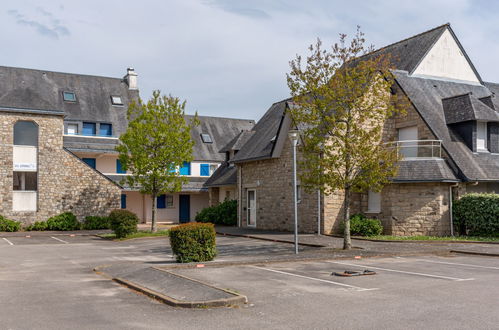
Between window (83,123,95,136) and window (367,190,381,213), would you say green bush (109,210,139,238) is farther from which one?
window (83,123,95,136)

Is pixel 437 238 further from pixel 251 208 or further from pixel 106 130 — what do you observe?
pixel 106 130

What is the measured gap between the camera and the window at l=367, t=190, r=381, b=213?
23609 mm

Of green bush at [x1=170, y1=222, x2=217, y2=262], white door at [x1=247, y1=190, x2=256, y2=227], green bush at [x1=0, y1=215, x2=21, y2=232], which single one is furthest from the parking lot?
green bush at [x1=0, y1=215, x2=21, y2=232]

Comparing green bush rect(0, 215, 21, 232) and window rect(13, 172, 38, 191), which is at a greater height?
window rect(13, 172, 38, 191)

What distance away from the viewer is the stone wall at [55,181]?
30.0m

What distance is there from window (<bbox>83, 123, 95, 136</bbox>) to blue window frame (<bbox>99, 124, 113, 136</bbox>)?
0.52m

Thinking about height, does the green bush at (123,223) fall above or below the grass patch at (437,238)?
above

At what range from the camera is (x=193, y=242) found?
46.4 feet

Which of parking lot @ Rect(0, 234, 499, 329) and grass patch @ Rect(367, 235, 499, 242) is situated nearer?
parking lot @ Rect(0, 234, 499, 329)

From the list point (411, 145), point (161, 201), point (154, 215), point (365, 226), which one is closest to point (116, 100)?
point (161, 201)

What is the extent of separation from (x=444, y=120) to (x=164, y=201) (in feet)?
75.5

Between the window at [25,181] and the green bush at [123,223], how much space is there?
9.23 metres

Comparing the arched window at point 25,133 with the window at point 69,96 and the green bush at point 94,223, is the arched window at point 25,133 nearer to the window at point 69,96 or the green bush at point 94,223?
the green bush at point 94,223

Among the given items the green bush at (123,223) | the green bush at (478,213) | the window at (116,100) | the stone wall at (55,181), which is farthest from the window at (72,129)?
the green bush at (478,213)
